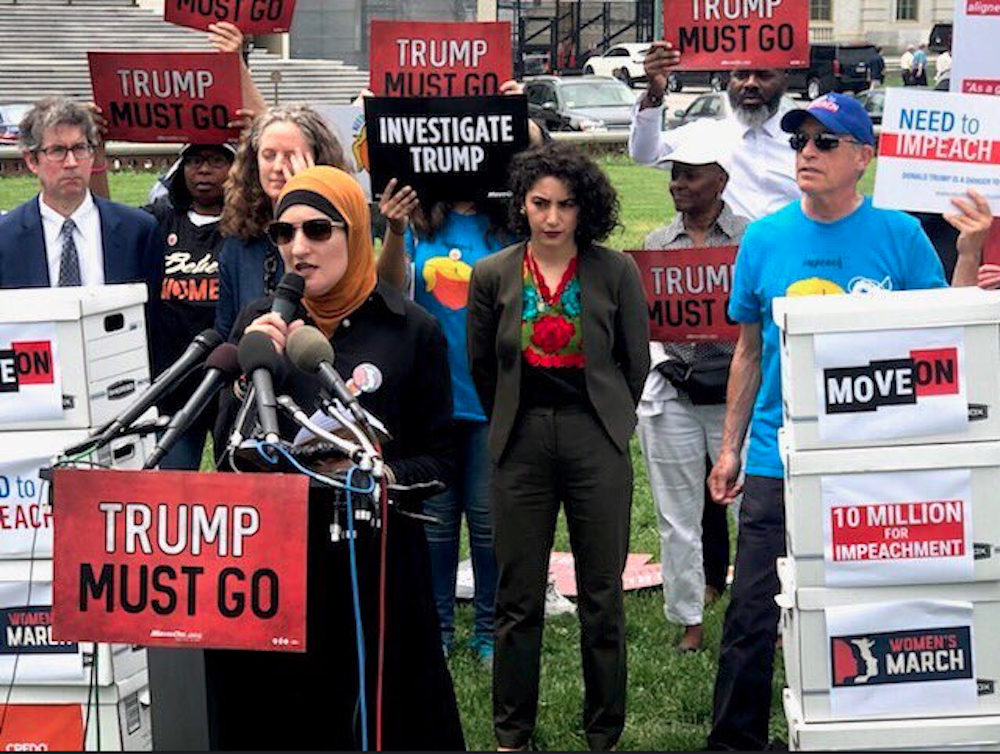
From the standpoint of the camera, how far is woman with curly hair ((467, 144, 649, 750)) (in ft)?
21.4

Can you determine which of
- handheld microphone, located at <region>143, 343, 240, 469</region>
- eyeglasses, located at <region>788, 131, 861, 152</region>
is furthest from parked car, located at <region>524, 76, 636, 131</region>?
handheld microphone, located at <region>143, 343, 240, 469</region>

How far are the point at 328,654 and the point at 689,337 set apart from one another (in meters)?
2.97

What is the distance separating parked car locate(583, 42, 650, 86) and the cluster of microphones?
4946 centimetres

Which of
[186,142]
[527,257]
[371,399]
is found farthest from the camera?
[186,142]

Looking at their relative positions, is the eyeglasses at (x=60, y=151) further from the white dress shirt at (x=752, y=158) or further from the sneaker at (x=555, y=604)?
the sneaker at (x=555, y=604)

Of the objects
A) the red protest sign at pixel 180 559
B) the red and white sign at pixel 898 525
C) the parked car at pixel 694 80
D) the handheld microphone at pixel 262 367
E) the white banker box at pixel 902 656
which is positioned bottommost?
the parked car at pixel 694 80

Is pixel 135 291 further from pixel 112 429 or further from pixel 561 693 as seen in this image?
pixel 561 693

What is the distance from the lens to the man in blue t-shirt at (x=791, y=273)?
6.13m

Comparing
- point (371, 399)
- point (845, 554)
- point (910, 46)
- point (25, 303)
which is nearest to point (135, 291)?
point (25, 303)

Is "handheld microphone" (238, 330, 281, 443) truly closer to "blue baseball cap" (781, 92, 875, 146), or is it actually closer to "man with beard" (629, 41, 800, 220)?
"blue baseball cap" (781, 92, 875, 146)

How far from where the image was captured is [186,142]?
25.8 ft

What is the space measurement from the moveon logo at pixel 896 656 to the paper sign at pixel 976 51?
2135 millimetres

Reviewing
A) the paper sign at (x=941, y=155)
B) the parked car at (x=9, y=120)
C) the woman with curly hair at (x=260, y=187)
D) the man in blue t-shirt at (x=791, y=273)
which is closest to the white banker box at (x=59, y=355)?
the woman with curly hair at (x=260, y=187)

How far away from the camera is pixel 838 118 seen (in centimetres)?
617
